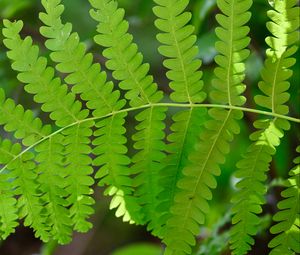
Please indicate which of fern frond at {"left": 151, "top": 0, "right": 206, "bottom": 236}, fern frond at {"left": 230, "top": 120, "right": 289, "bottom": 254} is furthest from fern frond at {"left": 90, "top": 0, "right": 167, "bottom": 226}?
fern frond at {"left": 230, "top": 120, "right": 289, "bottom": 254}

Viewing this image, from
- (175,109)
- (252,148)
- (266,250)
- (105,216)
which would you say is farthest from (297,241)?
(105,216)

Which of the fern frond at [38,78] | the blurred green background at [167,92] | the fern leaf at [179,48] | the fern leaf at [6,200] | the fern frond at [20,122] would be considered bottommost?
the fern leaf at [6,200]

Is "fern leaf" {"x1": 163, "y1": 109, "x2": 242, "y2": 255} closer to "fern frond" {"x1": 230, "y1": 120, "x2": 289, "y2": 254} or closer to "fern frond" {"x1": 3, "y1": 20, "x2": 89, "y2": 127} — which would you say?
"fern frond" {"x1": 230, "y1": 120, "x2": 289, "y2": 254}

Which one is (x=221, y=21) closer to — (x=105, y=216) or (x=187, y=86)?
(x=187, y=86)

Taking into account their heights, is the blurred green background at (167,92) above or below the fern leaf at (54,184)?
above

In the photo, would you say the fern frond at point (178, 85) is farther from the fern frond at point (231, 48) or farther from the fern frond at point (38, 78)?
the fern frond at point (38, 78)

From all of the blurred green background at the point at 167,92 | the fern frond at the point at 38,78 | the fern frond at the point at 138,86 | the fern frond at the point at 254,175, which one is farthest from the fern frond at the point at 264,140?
the blurred green background at the point at 167,92

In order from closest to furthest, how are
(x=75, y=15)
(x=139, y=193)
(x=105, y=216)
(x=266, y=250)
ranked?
1. (x=139, y=193)
2. (x=266, y=250)
3. (x=75, y=15)
4. (x=105, y=216)
